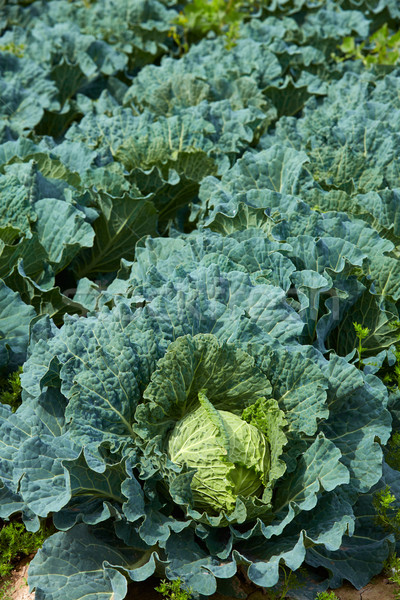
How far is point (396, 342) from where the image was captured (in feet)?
12.1

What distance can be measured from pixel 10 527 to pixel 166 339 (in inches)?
45.4

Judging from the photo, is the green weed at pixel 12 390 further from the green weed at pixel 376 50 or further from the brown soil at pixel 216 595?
the green weed at pixel 376 50

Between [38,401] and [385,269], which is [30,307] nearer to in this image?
[38,401]

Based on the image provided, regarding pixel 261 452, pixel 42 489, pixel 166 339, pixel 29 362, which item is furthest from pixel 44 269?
pixel 261 452

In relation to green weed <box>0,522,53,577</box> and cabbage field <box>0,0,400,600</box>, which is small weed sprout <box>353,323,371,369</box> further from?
green weed <box>0,522,53,577</box>

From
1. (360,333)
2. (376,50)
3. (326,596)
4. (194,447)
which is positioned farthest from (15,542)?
(376,50)

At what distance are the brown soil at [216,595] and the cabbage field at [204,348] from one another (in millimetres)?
88

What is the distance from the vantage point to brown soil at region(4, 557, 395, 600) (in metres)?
2.91

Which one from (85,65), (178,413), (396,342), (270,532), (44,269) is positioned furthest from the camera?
(85,65)

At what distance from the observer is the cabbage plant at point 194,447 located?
2723 mm

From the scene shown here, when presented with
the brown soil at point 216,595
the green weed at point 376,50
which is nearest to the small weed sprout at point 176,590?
the brown soil at point 216,595

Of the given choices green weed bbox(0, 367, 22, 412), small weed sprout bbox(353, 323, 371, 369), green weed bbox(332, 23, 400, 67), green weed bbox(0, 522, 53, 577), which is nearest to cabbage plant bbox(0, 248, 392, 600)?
green weed bbox(0, 522, 53, 577)

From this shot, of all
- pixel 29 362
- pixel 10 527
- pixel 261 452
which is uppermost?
pixel 29 362

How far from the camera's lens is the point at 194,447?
283 centimetres
